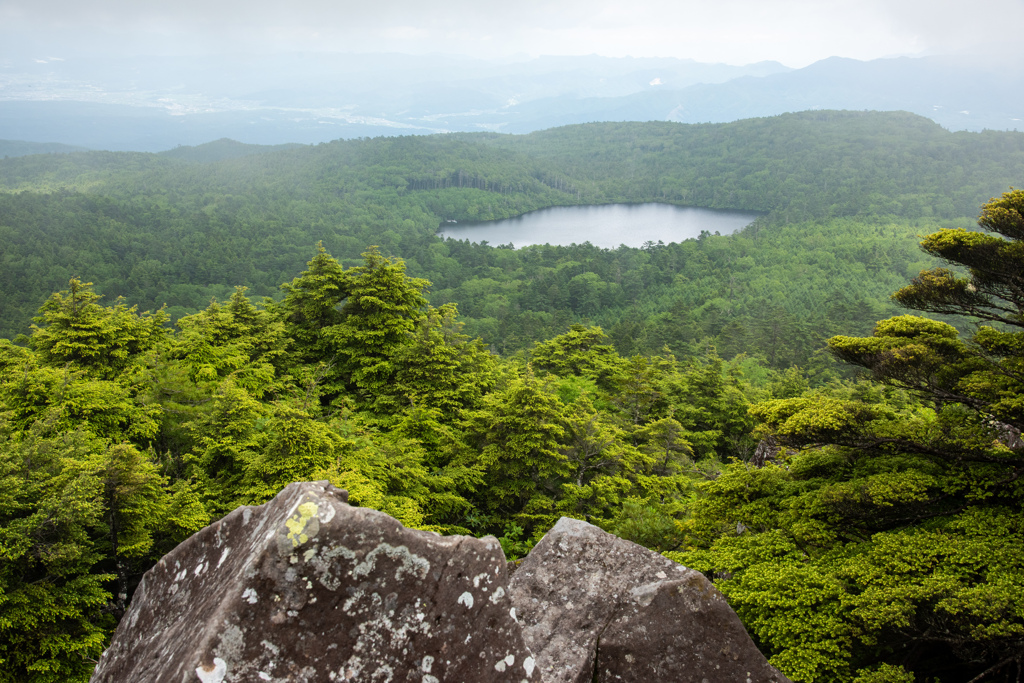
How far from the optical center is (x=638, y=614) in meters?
5.78

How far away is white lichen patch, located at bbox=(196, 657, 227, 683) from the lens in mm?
3144

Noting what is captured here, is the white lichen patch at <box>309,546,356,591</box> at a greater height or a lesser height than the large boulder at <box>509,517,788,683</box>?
greater

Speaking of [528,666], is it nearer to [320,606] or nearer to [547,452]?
[320,606]

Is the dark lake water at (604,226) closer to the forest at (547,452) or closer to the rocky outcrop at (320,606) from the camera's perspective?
the forest at (547,452)

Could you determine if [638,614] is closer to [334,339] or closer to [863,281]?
[334,339]

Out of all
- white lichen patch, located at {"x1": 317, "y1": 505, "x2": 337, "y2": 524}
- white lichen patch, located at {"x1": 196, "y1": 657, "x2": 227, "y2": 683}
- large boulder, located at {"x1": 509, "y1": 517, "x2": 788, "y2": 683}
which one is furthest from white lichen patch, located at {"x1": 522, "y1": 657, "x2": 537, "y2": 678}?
white lichen patch, located at {"x1": 196, "y1": 657, "x2": 227, "y2": 683}

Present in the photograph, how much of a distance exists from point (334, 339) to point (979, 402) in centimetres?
1557

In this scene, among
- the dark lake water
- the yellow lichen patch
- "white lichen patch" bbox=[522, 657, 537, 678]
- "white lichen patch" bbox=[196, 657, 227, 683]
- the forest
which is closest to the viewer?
"white lichen patch" bbox=[196, 657, 227, 683]

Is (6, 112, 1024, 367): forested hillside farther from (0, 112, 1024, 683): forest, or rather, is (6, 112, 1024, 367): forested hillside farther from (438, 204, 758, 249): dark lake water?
(0, 112, 1024, 683): forest

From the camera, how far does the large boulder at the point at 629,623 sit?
548cm

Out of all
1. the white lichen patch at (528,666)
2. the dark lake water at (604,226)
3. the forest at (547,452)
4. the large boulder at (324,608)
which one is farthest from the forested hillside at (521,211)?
the large boulder at (324,608)

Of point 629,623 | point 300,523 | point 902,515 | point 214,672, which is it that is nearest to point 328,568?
point 300,523

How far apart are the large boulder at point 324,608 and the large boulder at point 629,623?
1789mm

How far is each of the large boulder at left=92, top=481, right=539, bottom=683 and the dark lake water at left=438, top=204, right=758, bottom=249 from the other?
12386 centimetres
